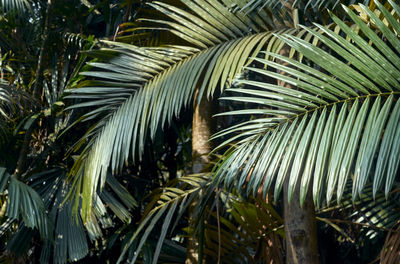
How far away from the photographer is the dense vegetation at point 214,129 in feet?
3.34

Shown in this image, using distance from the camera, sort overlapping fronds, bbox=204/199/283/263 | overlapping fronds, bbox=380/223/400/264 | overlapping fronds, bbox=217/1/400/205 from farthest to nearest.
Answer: overlapping fronds, bbox=204/199/283/263, overlapping fronds, bbox=380/223/400/264, overlapping fronds, bbox=217/1/400/205

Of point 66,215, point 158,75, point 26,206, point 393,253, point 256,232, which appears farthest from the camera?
point 66,215

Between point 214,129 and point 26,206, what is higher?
point 214,129

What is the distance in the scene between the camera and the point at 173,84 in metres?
1.58

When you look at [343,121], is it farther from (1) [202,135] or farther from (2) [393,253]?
(1) [202,135]

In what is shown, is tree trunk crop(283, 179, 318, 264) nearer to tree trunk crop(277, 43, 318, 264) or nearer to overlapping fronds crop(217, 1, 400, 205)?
tree trunk crop(277, 43, 318, 264)

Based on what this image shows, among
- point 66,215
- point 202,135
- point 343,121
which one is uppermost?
point 202,135

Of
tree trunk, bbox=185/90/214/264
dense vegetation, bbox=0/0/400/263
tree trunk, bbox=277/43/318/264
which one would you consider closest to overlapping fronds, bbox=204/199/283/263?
dense vegetation, bbox=0/0/400/263

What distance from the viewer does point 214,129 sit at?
2211 mm

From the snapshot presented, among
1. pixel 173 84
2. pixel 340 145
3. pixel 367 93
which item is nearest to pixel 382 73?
pixel 367 93

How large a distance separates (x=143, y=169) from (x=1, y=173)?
1.30m

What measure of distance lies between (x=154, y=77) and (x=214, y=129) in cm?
60

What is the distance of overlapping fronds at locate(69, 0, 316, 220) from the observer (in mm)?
1540

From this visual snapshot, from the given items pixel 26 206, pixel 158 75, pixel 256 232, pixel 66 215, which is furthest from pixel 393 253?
pixel 66 215
